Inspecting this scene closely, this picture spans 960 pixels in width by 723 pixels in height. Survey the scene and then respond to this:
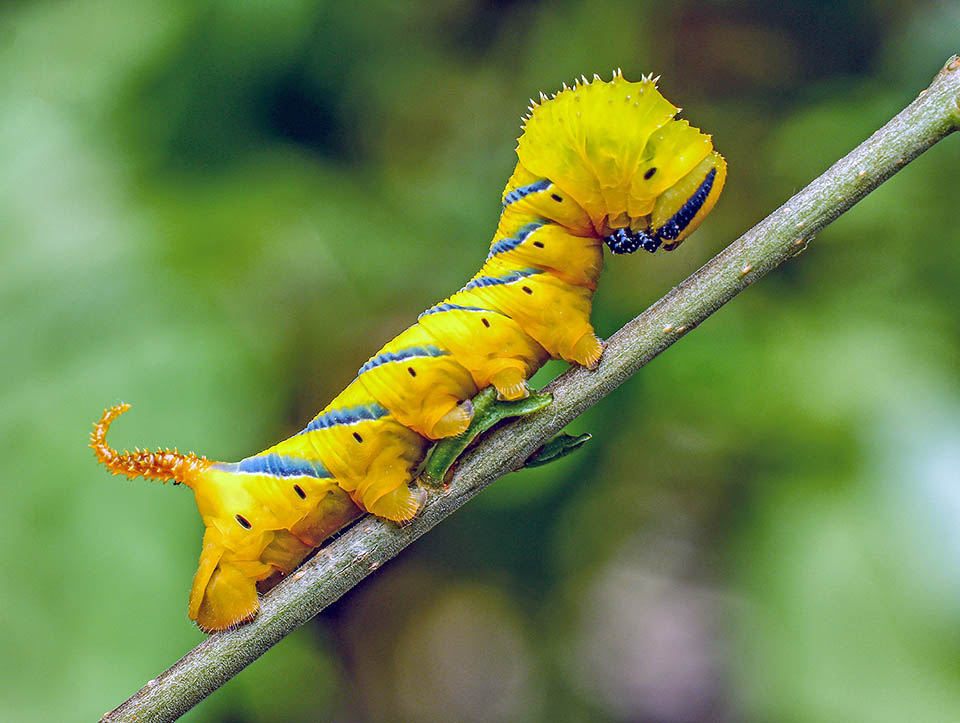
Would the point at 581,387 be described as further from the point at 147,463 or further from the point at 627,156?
the point at 147,463

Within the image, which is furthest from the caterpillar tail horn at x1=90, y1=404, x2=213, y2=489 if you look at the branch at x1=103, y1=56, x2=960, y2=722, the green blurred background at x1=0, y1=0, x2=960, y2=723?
the green blurred background at x1=0, y1=0, x2=960, y2=723

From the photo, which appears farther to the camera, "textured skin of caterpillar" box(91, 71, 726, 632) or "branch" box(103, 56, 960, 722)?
"textured skin of caterpillar" box(91, 71, 726, 632)

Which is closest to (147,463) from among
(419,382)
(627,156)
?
(419,382)

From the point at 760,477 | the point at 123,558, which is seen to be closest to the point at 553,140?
the point at 760,477

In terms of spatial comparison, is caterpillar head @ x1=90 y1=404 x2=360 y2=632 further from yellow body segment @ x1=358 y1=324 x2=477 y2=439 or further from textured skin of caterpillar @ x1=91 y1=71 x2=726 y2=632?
yellow body segment @ x1=358 y1=324 x2=477 y2=439

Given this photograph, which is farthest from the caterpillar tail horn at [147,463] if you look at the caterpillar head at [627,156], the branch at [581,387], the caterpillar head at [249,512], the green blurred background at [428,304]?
the caterpillar head at [627,156]

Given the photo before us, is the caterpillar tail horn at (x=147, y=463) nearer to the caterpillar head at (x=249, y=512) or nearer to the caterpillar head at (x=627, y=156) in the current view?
the caterpillar head at (x=249, y=512)
